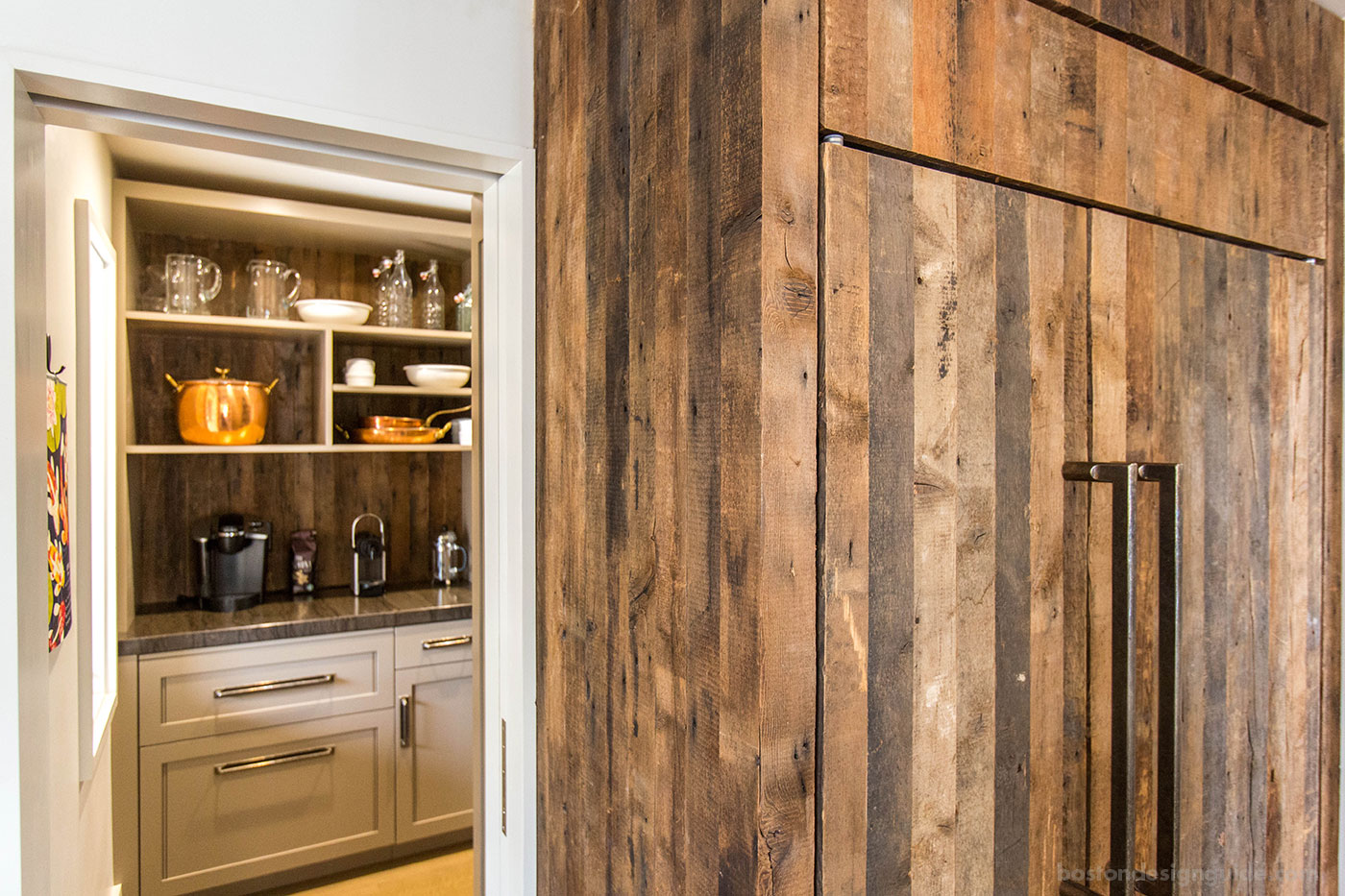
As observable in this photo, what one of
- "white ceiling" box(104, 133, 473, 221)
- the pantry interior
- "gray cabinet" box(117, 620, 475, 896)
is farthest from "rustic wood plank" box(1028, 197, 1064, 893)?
"white ceiling" box(104, 133, 473, 221)

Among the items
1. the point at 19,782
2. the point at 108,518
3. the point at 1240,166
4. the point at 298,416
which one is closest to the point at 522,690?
the point at 19,782

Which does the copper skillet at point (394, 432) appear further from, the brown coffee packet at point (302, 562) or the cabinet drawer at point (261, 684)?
the cabinet drawer at point (261, 684)

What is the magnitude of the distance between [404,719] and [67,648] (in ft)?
4.48

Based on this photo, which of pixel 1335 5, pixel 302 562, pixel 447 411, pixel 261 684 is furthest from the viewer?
pixel 447 411

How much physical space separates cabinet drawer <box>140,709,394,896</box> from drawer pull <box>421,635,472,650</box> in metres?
0.27

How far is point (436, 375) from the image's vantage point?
3.02 m

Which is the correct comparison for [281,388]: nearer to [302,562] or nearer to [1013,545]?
[302,562]

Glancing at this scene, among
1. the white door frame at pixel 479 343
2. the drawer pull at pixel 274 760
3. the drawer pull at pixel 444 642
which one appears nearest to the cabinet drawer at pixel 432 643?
the drawer pull at pixel 444 642

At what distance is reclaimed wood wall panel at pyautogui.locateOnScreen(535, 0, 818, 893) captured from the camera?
72cm

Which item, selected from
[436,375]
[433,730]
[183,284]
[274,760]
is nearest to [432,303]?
[436,375]

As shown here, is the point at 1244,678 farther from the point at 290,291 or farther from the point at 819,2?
the point at 290,291

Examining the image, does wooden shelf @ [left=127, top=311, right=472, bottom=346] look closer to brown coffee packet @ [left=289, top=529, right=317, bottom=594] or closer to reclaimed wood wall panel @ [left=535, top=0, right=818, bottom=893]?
brown coffee packet @ [left=289, top=529, right=317, bottom=594]

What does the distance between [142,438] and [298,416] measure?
20.5 inches

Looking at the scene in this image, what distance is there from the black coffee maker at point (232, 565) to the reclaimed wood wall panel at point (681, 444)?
1.97m
